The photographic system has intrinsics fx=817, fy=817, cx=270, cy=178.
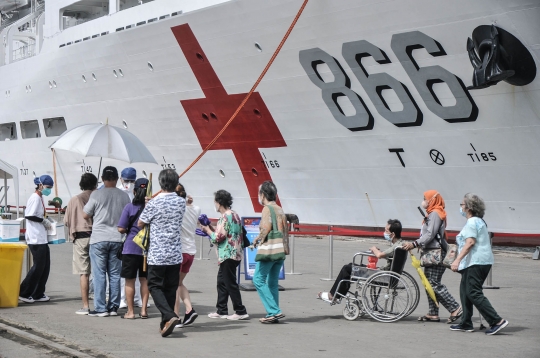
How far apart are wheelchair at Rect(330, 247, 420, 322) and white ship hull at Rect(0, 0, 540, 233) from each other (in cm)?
679

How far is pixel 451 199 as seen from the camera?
1455 cm

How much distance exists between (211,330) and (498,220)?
8.43 metres

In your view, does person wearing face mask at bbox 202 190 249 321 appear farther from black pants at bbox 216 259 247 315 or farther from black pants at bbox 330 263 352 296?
black pants at bbox 330 263 352 296

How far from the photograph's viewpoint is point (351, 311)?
A: 7449 millimetres

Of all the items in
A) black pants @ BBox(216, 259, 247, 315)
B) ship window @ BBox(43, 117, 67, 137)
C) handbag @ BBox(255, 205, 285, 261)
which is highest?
ship window @ BBox(43, 117, 67, 137)

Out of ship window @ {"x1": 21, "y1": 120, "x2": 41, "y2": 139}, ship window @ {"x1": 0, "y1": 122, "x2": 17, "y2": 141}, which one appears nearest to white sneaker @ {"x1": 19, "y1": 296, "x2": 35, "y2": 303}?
ship window @ {"x1": 21, "y1": 120, "x2": 41, "y2": 139}

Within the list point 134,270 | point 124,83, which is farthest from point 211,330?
point 124,83

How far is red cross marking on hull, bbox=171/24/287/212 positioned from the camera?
16.9 m

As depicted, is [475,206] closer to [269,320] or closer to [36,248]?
[269,320]

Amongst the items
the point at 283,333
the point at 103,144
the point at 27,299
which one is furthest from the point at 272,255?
the point at 27,299

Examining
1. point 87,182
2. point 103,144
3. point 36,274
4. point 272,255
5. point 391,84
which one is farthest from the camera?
point 391,84

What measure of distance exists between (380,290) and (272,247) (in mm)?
1140

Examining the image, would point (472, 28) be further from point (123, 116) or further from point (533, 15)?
point (123, 116)

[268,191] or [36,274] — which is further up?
[268,191]
